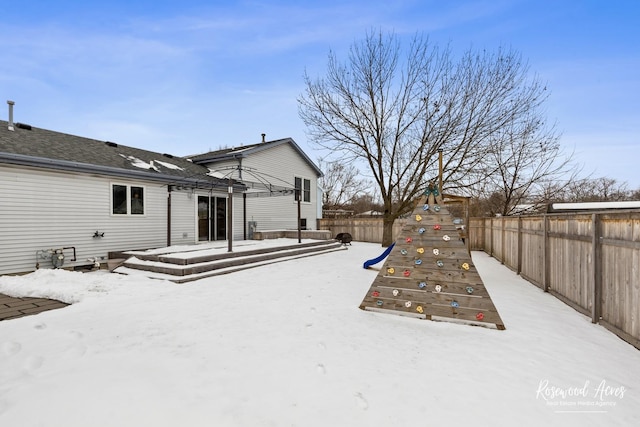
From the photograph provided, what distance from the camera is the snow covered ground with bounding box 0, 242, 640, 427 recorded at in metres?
2.28

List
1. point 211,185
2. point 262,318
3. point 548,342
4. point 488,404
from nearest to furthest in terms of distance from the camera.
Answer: point 488,404 < point 548,342 < point 262,318 < point 211,185

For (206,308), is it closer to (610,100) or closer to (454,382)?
(454,382)

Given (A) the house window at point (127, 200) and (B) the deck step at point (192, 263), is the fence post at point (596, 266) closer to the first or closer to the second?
(B) the deck step at point (192, 263)

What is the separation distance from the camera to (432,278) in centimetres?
462

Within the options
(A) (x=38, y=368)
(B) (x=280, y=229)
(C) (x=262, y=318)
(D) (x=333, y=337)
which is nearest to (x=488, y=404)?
(D) (x=333, y=337)

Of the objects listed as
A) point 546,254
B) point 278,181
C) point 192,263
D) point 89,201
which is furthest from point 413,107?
point 89,201

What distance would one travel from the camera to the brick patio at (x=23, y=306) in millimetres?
4618

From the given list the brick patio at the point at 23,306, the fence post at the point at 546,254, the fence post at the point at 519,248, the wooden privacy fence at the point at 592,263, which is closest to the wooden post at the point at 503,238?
the fence post at the point at 519,248

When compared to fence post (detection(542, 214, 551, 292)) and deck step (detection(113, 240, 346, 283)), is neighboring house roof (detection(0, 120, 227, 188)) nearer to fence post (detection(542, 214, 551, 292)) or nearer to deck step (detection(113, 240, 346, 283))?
deck step (detection(113, 240, 346, 283))

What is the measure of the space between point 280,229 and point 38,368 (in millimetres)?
13099

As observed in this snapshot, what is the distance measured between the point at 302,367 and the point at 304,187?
1523 centimetres

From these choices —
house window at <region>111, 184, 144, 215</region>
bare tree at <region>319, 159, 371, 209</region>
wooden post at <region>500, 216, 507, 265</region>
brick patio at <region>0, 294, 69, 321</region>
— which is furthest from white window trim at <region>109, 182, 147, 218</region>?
bare tree at <region>319, 159, 371, 209</region>

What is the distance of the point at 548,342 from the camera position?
368 cm

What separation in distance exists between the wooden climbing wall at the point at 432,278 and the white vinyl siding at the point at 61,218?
328 inches
